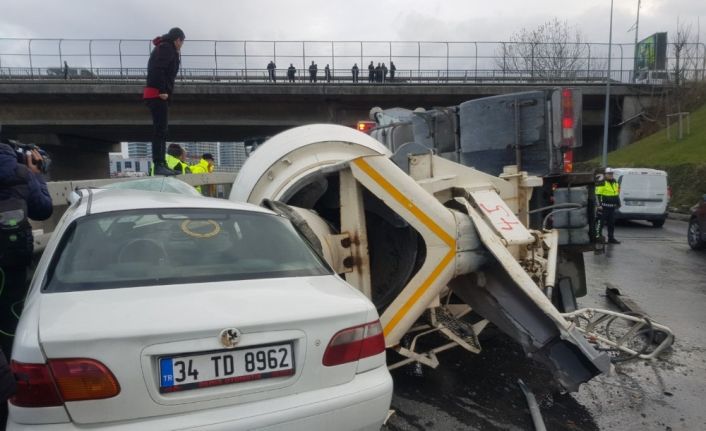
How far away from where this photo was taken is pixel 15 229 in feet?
11.7

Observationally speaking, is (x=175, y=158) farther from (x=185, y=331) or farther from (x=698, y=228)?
(x=698, y=228)

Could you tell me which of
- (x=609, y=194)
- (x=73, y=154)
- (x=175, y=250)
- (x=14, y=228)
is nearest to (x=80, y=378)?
(x=175, y=250)

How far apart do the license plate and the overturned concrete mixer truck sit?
1.39 metres

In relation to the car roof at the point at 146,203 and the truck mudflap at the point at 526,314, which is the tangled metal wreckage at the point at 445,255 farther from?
the car roof at the point at 146,203

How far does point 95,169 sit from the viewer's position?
110ft

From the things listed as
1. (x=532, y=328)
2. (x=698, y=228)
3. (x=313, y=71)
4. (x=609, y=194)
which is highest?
(x=313, y=71)

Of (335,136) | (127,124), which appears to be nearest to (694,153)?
(335,136)

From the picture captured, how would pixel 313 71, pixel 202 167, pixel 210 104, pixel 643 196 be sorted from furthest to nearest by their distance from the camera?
1. pixel 313 71
2. pixel 210 104
3. pixel 643 196
4. pixel 202 167

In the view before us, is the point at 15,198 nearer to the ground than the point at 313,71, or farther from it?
nearer to the ground

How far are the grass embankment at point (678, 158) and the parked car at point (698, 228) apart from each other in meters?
9.51

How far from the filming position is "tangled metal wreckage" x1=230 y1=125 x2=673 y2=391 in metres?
3.49

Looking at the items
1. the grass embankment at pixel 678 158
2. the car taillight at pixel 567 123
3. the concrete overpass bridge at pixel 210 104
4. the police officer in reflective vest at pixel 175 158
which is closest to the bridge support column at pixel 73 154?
the concrete overpass bridge at pixel 210 104

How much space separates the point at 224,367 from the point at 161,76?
5.54m

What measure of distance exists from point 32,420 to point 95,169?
35016 mm
